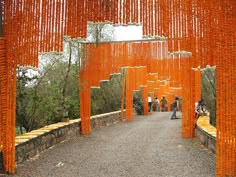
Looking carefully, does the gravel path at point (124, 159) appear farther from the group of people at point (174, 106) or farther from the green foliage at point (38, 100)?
the group of people at point (174, 106)

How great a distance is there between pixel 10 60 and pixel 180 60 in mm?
6704

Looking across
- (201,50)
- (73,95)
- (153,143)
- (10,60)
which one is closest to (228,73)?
(201,50)

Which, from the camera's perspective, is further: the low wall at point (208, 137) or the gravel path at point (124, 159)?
the low wall at point (208, 137)

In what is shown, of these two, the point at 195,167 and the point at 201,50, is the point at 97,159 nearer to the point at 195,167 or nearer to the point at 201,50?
the point at 195,167

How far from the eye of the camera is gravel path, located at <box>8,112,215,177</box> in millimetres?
Result: 7309

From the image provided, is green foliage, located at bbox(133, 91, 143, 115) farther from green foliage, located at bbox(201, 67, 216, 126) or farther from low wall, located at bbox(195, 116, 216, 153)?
low wall, located at bbox(195, 116, 216, 153)

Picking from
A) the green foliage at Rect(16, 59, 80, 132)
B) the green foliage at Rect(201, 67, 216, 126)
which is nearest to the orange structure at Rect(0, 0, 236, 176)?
the green foliage at Rect(16, 59, 80, 132)

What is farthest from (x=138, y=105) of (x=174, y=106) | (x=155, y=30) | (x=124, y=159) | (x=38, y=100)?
(x=155, y=30)

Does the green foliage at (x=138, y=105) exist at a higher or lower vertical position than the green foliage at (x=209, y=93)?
lower

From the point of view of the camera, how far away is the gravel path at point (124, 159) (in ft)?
24.0

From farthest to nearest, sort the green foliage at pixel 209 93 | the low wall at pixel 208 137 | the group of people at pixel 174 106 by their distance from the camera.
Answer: the green foliage at pixel 209 93, the group of people at pixel 174 106, the low wall at pixel 208 137

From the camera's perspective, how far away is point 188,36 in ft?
20.4

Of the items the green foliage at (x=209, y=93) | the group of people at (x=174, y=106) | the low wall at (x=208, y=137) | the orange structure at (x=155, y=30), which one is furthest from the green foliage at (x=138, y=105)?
the orange structure at (x=155, y=30)

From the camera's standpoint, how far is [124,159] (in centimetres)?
880
